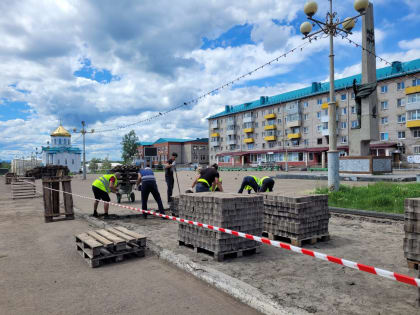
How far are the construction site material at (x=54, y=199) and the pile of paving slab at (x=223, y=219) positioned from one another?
5.80m

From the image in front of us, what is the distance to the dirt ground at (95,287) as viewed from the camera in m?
3.53

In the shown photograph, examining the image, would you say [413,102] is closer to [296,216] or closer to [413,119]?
[413,119]

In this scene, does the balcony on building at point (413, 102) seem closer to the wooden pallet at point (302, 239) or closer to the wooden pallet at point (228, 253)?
the wooden pallet at point (302, 239)

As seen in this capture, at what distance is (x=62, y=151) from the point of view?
84.1 meters

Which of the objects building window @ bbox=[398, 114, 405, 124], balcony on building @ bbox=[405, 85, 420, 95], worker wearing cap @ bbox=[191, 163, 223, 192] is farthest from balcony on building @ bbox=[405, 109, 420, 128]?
worker wearing cap @ bbox=[191, 163, 223, 192]

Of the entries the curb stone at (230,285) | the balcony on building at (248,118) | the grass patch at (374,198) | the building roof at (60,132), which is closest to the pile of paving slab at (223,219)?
the curb stone at (230,285)

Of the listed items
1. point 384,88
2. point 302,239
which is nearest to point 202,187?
point 302,239

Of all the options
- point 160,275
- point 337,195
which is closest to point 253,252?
point 160,275

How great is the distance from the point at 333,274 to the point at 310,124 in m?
57.3

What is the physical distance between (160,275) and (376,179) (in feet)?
60.0

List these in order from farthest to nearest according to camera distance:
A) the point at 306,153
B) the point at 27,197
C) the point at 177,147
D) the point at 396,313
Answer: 1. the point at 177,147
2. the point at 306,153
3. the point at 27,197
4. the point at 396,313

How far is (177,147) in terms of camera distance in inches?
4045

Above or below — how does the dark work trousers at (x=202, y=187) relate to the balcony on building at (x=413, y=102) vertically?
below

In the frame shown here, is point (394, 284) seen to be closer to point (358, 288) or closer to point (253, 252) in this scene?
point (358, 288)
